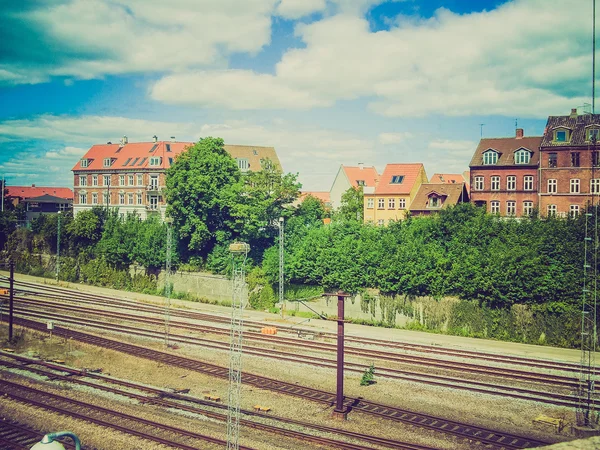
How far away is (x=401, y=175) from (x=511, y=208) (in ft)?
44.3

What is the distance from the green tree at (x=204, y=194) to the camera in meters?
46.3

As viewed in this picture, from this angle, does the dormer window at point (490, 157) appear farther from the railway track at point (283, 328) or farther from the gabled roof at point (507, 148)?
the railway track at point (283, 328)

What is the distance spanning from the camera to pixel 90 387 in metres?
22.5

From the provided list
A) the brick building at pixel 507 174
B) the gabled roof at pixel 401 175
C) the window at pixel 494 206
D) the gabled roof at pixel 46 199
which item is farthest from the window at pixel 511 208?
the gabled roof at pixel 46 199

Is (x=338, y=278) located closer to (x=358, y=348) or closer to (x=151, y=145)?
(x=358, y=348)

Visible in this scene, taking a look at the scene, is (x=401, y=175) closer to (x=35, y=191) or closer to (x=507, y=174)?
(x=507, y=174)

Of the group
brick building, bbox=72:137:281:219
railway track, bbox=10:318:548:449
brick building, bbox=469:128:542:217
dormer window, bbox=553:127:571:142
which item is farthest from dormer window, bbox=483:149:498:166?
railway track, bbox=10:318:548:449

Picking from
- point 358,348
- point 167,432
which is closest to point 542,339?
point 358,348

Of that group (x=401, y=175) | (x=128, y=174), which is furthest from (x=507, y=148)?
(x=128, y=174)

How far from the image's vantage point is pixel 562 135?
52.7m

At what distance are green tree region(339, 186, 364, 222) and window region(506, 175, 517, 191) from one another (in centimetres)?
1768

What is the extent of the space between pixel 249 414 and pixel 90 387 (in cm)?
790

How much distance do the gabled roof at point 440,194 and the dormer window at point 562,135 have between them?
34.6 ft

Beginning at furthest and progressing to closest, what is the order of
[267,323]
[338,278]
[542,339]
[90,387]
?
1. [338,278]
2. [267,323]
3. [542,339]
4. [90,387]
